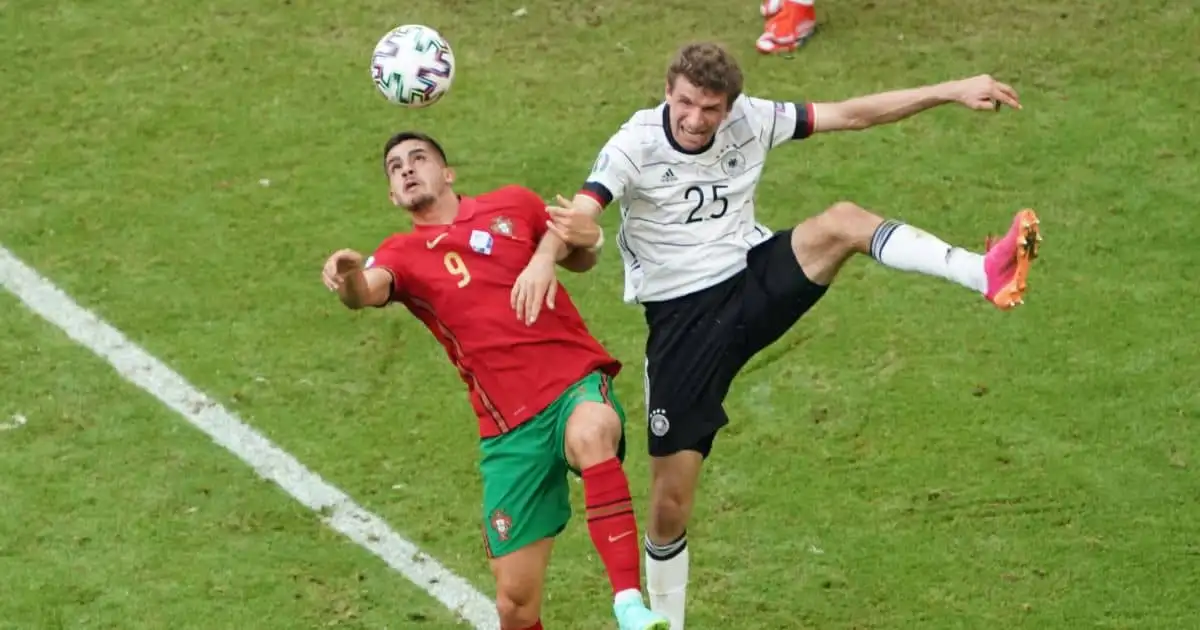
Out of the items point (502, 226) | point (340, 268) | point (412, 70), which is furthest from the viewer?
point (412, 70)

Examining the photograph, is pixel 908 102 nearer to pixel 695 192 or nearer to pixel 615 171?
pixel 695 192

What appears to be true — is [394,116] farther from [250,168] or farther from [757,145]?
[757,145]

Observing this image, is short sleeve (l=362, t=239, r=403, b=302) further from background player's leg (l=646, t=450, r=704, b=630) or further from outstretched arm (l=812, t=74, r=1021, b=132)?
outstretched arm (l=812, t=74, r=1021, b=132)

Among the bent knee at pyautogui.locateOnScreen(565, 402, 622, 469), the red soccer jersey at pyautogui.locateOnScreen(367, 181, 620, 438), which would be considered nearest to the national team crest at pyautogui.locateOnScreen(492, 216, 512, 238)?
the red soccer jersey at pyautogui.locateOnScreen(367, 181, 620, 438)

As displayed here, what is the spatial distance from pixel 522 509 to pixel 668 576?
76 cm

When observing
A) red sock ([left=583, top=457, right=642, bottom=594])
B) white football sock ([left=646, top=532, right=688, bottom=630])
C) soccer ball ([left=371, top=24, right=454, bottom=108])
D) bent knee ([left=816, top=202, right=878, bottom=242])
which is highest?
bent knee ([left=816, top=202, right=878, bottom=242])

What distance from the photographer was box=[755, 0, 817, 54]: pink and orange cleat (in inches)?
452

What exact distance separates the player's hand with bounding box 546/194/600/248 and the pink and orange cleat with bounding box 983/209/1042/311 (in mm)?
1344

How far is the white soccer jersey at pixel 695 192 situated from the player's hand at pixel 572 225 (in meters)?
0.38

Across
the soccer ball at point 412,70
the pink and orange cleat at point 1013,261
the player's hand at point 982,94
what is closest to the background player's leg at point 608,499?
the pink and orange cleat at point 1013,261

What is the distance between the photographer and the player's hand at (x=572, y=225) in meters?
6.20

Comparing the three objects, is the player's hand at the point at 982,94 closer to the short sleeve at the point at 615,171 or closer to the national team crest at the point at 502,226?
the short sleeve at the point at 615,171

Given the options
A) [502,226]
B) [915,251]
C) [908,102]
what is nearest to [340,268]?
[502,226]

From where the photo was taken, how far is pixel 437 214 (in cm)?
661
